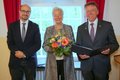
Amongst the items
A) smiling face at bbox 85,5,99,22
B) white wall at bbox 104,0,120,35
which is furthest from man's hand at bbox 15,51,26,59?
white wall at bbox 104,0,120,35

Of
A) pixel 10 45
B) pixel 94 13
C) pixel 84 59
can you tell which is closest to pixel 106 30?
pixel 94 13

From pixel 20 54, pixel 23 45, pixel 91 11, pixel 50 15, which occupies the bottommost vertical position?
pixel 20 54

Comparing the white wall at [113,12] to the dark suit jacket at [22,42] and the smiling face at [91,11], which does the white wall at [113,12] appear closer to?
the smiling face at [91,11]

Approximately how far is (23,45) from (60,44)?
0.55 meters

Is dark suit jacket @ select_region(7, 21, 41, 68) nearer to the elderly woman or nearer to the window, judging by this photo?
the elderly woman

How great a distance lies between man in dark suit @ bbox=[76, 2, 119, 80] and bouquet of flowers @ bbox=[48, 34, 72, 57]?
0.22 m

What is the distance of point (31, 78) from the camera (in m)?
3.14

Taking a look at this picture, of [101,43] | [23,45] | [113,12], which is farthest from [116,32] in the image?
[23,45]

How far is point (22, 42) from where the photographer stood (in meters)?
3.10


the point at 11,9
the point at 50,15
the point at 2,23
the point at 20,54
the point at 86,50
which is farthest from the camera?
the point at 50,15

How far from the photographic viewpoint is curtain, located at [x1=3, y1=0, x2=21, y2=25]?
3646 mm

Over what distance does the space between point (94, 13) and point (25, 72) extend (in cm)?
126

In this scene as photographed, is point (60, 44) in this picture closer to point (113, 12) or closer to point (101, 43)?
point (101, 43)

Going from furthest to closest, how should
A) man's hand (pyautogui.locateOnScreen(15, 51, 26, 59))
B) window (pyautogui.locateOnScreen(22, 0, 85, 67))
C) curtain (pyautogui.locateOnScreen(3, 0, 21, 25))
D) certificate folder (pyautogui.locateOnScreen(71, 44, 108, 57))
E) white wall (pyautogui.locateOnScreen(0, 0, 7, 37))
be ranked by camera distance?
window (pyautogui.locateOnScreen(22, 0, 85, 67)) → white wall (pyautogui.locateOnScreen(0, 0, 7, 37)) → curtain (pyautogui.locateOnScreen(3, 0, 21, 25)) → man's hand (pyautogui.locateOnScreen(15, 51, 26, 59)) → certificate folder (pyautogui.locateOnScreen(71, 44, 108, 57))
